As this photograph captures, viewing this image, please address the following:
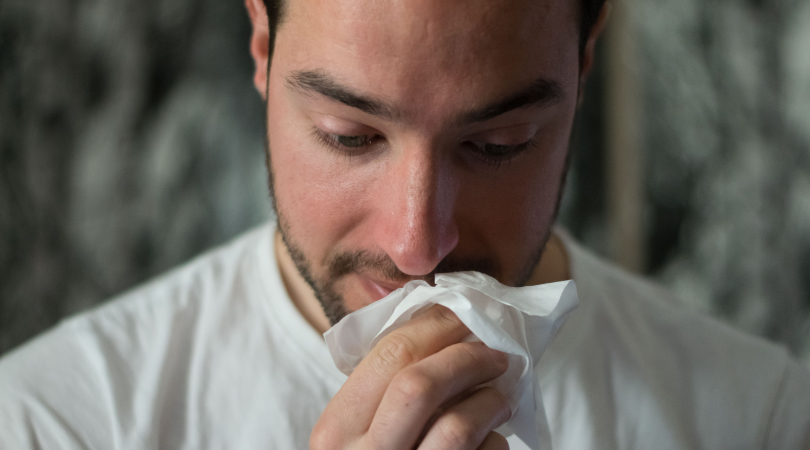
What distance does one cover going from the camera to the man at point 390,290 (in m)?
0.70

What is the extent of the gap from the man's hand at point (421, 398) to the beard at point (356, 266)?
9 centimetres

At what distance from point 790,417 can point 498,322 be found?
68cm

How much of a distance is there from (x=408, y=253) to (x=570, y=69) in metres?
0.33

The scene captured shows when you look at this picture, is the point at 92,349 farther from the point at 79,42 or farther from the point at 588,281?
the point at 588,281

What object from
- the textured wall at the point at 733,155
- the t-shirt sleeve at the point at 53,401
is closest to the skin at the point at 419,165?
the t-shirt sleeve at the point at 53,401

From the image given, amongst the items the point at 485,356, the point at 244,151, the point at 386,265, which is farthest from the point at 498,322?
the point at 244,151

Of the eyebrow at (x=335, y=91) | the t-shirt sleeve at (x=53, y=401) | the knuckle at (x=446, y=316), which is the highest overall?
the eyebrow at (x=335, y=91)

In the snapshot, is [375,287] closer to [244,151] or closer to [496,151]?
[496,151]

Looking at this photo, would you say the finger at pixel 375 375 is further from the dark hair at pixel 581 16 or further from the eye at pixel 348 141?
the dark hair at pixel 581 16

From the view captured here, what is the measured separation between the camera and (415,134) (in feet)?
2.36

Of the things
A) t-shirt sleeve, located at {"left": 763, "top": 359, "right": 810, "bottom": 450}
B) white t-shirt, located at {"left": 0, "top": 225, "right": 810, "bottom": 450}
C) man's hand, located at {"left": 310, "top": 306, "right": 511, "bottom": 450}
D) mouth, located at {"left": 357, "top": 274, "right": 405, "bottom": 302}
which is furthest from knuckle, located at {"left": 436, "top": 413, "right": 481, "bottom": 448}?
t-shirt sleeve, located at {"left": 763, "top": 359, "right": 810, "bottom": 450}

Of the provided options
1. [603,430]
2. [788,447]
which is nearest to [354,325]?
[603,430]

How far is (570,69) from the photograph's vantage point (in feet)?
2.61

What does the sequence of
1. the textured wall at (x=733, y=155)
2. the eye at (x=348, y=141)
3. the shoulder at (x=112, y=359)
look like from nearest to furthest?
the eye at (x=348, y=141)
the shoulder at (x=112, y=359)
the textured wall at (x=733, y=155)
